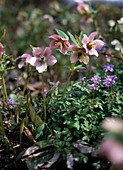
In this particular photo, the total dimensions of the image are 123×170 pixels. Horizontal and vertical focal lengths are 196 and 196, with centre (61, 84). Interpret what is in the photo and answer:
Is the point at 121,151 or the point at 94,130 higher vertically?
the point at 121,151

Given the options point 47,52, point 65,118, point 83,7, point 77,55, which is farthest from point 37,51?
point 83,7

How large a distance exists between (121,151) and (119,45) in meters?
1.06

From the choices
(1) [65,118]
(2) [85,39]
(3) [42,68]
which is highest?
(2) [85,39]

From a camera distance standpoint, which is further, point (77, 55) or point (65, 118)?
point (65, 118)

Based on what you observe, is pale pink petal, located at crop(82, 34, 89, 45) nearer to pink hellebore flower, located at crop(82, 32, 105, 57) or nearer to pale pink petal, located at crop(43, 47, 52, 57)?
pink hellebore flower, located at crop(82, 32, 105, 57)

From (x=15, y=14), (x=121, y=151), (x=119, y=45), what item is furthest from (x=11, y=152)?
(x=15, y=14)

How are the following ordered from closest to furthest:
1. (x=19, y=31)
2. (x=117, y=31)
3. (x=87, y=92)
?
(x=87, y=92) → (x=117, y=31) → (x=19, y=31)

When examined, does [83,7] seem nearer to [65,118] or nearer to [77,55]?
[77,55]

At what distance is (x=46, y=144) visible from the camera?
100cm

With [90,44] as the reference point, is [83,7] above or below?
above

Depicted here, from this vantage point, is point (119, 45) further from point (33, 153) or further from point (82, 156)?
point (33, 153)

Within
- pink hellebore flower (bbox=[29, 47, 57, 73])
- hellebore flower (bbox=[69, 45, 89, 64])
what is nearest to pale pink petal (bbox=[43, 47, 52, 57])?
pink hellebore flower (bbox=[29, 47, 57, 73])

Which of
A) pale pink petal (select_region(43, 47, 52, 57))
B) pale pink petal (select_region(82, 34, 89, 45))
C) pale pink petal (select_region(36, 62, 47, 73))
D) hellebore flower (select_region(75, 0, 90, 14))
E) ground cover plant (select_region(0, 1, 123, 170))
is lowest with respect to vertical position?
ground cover plant (select_region(0, 1, 123, 170))

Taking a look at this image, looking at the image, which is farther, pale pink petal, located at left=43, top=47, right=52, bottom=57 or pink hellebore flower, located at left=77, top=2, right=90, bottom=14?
pink hellebore flower, located at left=77, top=2, right=90, bottom=14
